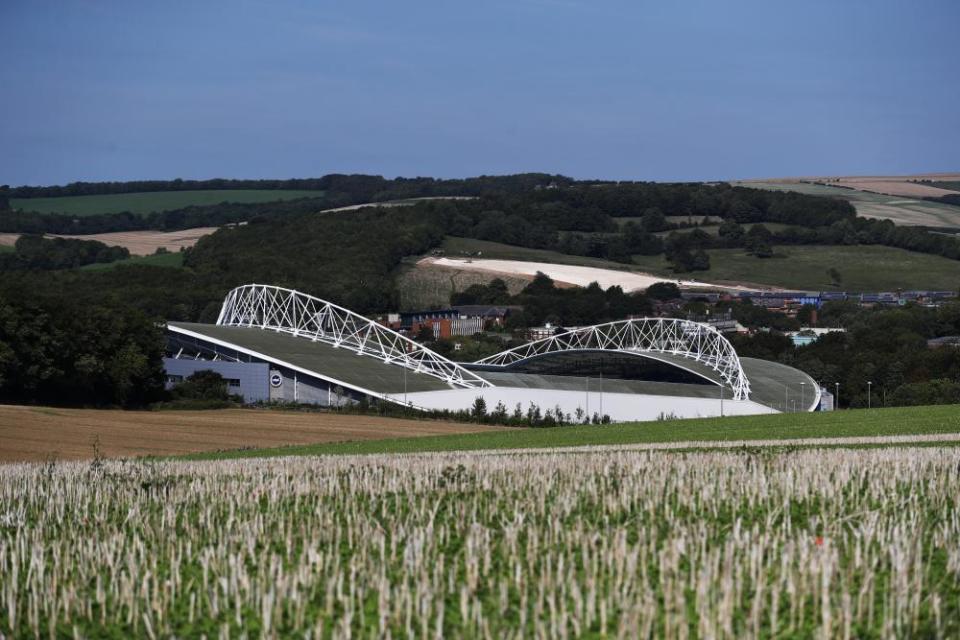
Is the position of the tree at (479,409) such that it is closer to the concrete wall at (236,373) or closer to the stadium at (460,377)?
the stadium at (460,377)

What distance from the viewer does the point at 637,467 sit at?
36.7 m

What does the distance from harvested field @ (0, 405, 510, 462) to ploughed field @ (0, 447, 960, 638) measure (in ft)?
90.3

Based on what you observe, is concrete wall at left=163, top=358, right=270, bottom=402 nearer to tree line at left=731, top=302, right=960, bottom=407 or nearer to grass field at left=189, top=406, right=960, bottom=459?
grass field at left=189, top=406, right=960, bottom=459

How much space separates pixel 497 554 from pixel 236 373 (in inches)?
3556

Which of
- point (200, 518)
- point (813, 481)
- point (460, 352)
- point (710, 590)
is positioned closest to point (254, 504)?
point (200, 518)

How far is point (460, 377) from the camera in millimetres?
117625

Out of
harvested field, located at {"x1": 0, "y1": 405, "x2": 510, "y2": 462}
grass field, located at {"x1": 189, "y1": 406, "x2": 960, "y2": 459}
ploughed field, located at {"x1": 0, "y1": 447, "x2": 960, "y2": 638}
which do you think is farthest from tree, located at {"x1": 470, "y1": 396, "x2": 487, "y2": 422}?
ploughed field, located at {"x1": 0, "y1": 447, "x2": 960, "y2": 638}

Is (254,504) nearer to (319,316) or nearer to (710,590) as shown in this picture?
(710,590)

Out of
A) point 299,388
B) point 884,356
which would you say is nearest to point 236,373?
point 299,388

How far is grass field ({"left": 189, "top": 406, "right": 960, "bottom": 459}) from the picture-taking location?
200ft

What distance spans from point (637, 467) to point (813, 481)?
5917mm

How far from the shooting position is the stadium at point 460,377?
11088 cm

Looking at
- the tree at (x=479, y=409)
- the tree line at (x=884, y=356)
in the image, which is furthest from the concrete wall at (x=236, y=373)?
the tree line at (x=884, y=356)

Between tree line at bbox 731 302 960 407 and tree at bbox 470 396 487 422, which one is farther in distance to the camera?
tree line at bbox 731 302 960 407
